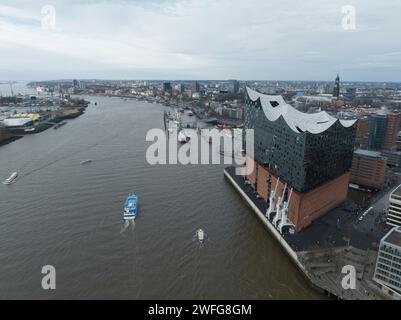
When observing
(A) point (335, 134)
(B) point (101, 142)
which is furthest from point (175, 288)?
(B) point (101, 142)

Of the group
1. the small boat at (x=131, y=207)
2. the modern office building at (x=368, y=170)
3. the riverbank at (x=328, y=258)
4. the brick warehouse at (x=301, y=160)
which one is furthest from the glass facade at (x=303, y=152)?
the small boat at (x=131, y=207)

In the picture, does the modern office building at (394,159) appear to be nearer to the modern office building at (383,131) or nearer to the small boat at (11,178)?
the modern office building at (383,131)

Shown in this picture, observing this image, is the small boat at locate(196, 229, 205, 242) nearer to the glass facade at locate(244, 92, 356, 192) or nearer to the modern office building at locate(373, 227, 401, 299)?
the glass facade at locate(244, 92, 356, 192)

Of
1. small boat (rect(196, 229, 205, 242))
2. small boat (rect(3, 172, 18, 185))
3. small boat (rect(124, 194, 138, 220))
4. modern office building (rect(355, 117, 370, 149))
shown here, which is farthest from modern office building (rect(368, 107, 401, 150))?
small boat (rect(3, 172, 18, 185))

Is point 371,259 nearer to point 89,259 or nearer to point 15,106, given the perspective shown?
point 89,259

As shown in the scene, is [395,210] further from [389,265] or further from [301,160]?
[301,160]
